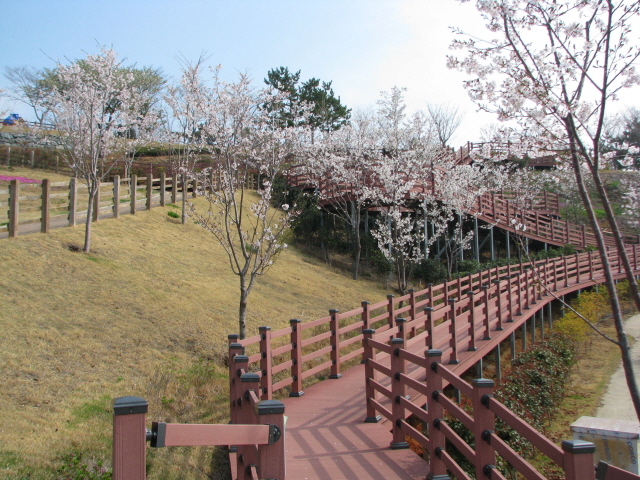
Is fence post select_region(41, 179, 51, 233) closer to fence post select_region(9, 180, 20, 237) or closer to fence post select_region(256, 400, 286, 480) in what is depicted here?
fence post select_region(9, 180, 20, 237)

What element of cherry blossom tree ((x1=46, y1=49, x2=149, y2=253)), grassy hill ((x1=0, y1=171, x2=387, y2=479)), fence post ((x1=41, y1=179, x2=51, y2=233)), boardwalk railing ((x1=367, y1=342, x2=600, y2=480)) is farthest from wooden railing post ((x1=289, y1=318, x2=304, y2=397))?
fence post ((x1=41, y1=179, x2=51, y2=233))

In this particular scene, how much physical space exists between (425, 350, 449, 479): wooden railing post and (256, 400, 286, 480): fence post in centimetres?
236

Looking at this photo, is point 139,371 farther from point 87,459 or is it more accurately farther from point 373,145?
point 373,145

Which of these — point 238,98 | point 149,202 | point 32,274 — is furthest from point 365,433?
point 149,202

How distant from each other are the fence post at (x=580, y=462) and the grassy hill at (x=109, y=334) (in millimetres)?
4485

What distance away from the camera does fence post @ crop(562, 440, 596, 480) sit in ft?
9.27

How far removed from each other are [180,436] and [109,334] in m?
7.78

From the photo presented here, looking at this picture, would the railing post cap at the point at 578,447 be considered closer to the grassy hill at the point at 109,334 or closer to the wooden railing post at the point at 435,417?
the wooden railing post at the point at 435,417

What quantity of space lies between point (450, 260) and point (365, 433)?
1780cm

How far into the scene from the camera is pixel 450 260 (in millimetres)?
23156

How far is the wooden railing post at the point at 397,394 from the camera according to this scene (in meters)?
5.73

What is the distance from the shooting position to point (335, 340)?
8.89 metres

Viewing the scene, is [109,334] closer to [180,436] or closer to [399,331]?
[399,331]

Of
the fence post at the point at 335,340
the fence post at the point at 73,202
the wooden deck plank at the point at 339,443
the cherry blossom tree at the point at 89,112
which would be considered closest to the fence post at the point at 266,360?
the wooden deck plank at the point at 339,443
